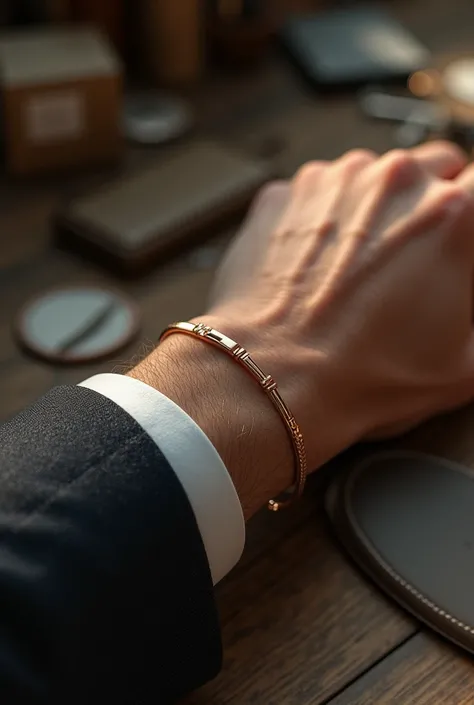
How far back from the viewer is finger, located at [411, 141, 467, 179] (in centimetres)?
84

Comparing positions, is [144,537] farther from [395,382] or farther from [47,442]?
[395,382]

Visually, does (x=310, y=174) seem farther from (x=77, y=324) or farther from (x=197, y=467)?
(x=197, y=467)

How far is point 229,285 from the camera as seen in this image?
2.50ft

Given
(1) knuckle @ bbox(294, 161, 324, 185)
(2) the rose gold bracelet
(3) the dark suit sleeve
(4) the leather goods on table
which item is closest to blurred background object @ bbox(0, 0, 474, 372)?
(4) the leather goods on table

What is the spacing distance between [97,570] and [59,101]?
0.65 metres

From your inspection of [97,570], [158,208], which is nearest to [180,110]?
[158,208]

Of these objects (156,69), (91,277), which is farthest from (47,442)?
(156,69)

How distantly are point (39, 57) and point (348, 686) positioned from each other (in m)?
0.76

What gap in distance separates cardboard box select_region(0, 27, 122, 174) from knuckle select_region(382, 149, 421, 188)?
365 mm

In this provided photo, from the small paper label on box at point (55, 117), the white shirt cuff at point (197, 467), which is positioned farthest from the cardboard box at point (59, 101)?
the white shirt cuff at point (197, 467)

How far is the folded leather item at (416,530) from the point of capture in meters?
0.60

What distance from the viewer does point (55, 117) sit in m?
0.99

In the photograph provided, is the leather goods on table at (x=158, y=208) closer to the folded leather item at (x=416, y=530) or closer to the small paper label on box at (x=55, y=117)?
the small paper label on box at (x=55, y=117)

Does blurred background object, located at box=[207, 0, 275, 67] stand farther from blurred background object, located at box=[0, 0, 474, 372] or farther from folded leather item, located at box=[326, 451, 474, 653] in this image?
folded leather item, located at box=[326, 451, 474, 653]
